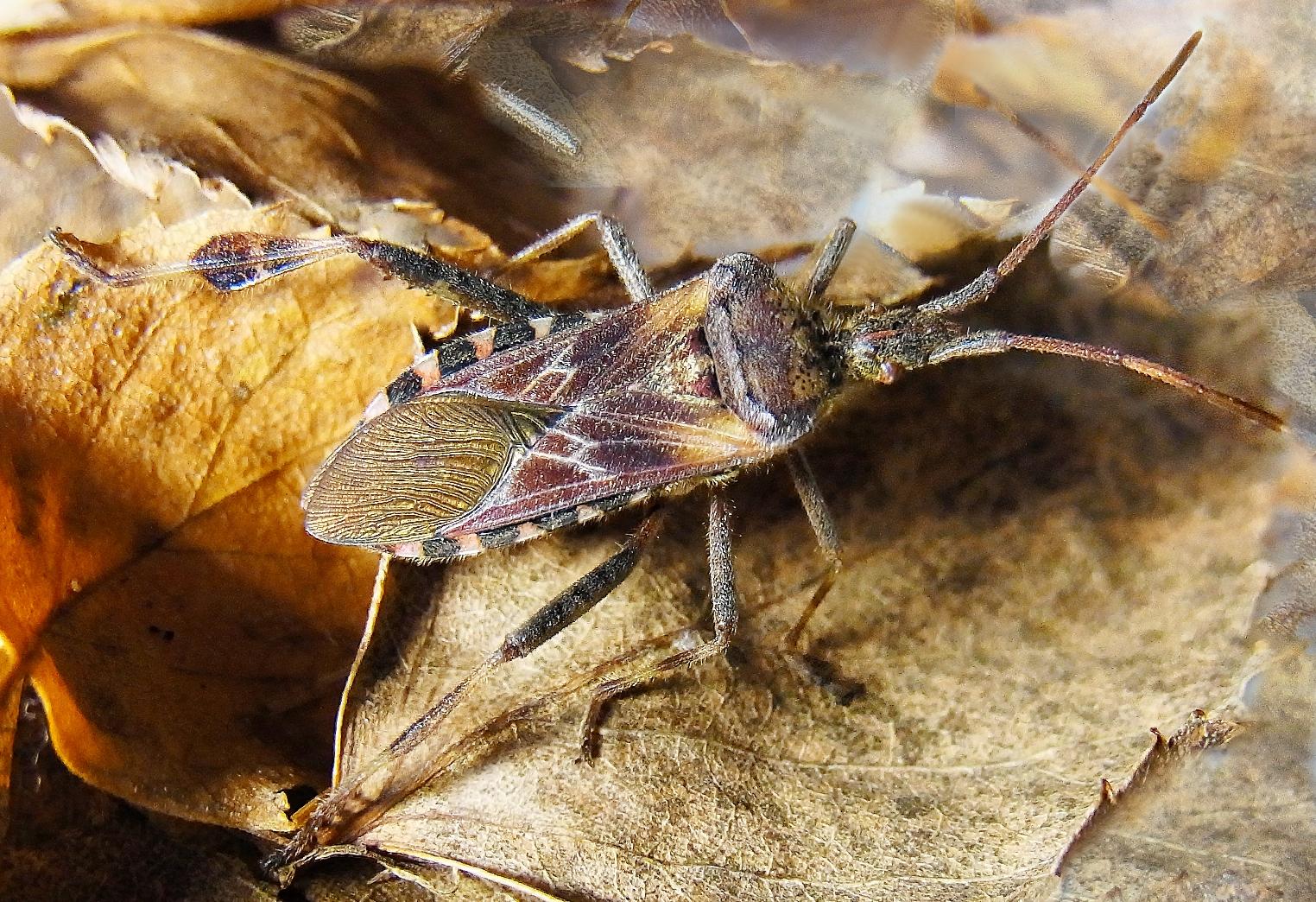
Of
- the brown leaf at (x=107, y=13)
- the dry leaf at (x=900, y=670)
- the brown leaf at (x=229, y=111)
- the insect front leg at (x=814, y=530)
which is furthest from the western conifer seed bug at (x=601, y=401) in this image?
the brown leaf at (x=107, y=13)

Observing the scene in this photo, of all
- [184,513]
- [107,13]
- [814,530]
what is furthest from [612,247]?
[107,13]

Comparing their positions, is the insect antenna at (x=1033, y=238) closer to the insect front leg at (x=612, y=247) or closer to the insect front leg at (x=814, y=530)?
the insect front leg at (x=814, y=530)

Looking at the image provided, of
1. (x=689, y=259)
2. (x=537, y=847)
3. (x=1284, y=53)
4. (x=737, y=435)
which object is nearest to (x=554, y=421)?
(x=737, y=435)

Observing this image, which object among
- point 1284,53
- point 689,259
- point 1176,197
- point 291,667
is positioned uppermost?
point 1284,53

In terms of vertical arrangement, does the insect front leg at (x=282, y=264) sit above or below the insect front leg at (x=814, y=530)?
above

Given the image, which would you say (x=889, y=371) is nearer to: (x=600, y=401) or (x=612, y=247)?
(x=600, y=401)

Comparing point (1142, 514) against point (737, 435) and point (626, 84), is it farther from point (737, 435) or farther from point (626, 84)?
point (626, 84)
